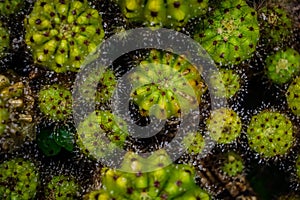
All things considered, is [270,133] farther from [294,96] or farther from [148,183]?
[148,183]

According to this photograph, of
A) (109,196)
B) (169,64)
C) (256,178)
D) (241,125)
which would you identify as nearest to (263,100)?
(241,125)

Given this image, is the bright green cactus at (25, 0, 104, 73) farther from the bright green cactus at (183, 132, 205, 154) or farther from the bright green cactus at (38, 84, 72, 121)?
the bright green cactus at (183, 132, 205, 154)

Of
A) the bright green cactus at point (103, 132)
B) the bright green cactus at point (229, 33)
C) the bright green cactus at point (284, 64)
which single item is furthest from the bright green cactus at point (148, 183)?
the bright green cactus at point (284, 64)

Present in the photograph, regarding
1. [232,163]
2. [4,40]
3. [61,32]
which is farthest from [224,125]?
[4,40]

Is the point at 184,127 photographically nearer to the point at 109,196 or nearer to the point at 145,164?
the point at 145,164

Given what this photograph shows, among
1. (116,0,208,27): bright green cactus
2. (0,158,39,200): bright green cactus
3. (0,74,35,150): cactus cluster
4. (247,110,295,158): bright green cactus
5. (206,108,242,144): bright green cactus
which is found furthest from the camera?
(247,110,295,158): bright green cactus

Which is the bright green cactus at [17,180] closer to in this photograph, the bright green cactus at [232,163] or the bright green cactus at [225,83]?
the bright green cactus at [225,83]

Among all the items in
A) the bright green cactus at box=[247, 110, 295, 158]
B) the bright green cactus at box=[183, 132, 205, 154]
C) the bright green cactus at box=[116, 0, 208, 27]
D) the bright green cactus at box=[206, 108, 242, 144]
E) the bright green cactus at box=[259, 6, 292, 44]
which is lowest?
the bright green cactus at box=[183, 132, 205, 154]

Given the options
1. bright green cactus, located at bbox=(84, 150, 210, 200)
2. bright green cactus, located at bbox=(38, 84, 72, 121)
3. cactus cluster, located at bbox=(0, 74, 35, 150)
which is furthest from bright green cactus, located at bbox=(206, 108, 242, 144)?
cactus cluster, located at bbox=(0, 74, 35, 150)
